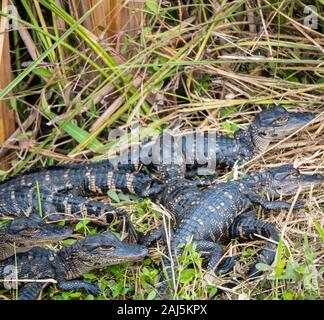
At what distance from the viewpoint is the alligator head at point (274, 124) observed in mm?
4707

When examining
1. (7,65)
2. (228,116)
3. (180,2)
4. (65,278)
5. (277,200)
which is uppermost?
(180,2)

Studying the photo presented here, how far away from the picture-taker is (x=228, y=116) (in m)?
4.96

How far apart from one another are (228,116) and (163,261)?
1.45 metres

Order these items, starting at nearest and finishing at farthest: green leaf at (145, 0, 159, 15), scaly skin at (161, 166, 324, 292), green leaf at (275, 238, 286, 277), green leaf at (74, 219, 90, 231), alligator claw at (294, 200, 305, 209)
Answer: green leaf at (275, 238, 286, 277)
scaly skin at (161, 166, 324, 292)
alligator claw at (294, 200, 305, 209)
green leaf at (74, 219, 90, 231)
green leaf at (145, 0, 159, 15)

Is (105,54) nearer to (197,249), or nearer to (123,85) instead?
(123,85)

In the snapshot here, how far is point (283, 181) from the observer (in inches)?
174

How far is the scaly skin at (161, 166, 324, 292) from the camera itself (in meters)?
3.91

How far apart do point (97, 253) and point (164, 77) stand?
143 cm

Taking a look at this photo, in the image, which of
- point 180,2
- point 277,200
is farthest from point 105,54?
point 277,200

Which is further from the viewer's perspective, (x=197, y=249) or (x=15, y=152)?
(x=15, y=152)

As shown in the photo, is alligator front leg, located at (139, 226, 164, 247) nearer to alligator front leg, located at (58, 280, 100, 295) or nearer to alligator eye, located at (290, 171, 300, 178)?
alligator front leg, located at (58, 280, 100, 295)

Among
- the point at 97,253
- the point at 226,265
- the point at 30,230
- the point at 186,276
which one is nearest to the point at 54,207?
the point at 30,230

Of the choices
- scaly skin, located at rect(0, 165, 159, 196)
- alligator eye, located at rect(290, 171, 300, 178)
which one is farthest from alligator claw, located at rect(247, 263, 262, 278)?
scaly skin, located at rect(0, 165, 159, 196)

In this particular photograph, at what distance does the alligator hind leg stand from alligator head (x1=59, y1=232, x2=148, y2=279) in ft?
1.94
